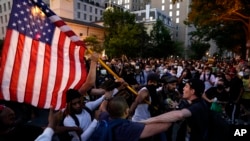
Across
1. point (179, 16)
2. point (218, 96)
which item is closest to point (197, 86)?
point (218, 96)

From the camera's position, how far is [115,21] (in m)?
56.6

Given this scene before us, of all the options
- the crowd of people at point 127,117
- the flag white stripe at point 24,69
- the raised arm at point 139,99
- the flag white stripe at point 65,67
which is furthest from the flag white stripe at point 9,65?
the raised arm at point 139,99

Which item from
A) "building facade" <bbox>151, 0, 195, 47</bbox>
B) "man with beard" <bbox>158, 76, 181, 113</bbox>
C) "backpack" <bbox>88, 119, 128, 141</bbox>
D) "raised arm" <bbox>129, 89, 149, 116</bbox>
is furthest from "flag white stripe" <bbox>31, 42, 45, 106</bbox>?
"building facade" <bbox>151, 0, 195, 47</bbox>

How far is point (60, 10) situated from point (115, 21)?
433 inches

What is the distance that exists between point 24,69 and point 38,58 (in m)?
0.28

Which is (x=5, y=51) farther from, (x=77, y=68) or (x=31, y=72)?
(x=77, y=68)

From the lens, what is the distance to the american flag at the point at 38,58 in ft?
13.1

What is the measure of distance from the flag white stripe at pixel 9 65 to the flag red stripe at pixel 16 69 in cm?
4

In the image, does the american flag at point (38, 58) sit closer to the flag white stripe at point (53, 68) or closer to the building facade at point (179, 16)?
the flag white stripe at point (53, 68)

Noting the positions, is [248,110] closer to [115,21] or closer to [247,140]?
[247,140]

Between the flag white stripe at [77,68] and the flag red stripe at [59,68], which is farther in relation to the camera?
the flag white stripe at [77,68]

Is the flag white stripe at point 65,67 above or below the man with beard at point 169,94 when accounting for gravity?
above

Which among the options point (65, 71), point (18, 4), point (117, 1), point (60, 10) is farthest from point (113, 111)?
point (117, 1)

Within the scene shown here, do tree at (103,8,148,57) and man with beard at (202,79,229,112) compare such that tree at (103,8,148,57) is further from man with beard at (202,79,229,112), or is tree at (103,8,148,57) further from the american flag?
the american flag
